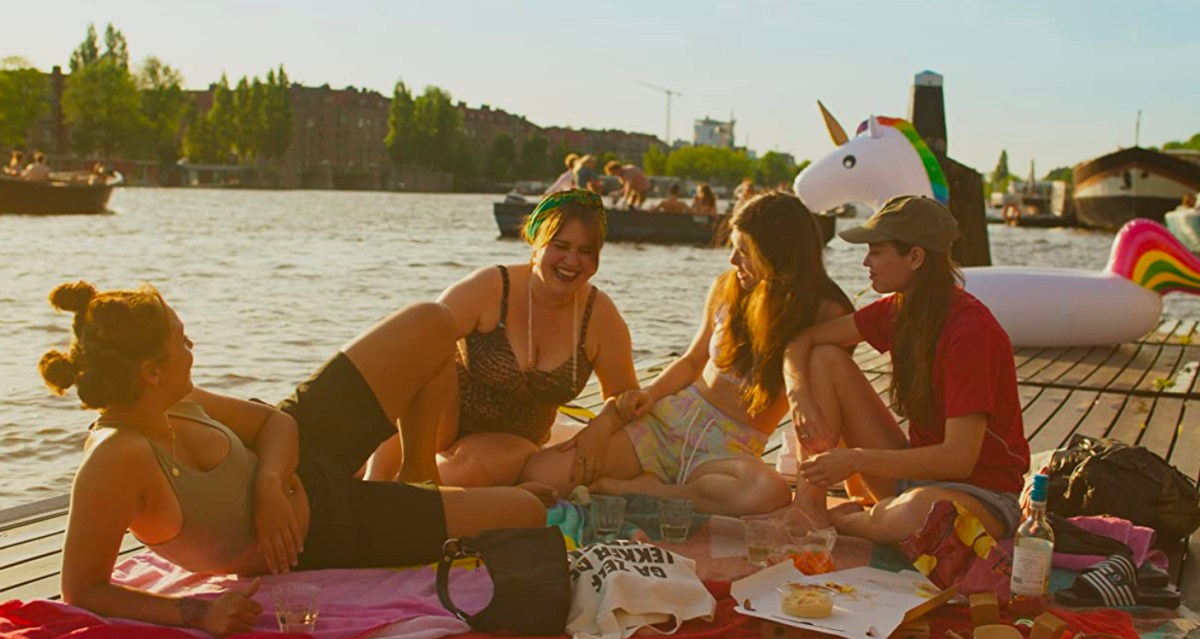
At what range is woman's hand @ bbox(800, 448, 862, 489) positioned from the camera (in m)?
3.55

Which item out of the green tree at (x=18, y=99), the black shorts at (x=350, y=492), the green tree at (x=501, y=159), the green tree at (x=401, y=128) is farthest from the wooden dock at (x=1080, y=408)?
the green tree at (x=501, y=159)

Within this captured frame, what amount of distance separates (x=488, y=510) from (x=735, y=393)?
1069 mm

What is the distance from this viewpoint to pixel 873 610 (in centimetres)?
303

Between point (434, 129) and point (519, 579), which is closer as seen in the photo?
point (519, 579)

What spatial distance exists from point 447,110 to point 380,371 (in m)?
105

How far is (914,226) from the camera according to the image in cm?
360

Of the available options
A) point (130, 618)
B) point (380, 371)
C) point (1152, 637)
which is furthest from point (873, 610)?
point (130, 618)

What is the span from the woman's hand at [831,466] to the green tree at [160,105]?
79.4 metres

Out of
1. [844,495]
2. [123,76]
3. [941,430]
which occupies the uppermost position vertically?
[123,76]

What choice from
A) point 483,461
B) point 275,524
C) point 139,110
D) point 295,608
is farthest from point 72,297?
point 139,110

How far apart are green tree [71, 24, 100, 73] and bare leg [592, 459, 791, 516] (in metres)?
85.3

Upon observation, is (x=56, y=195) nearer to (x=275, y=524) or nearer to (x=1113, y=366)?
(x=1113, y=366)

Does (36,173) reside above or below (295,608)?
above

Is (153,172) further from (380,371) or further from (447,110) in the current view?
(380,371)
